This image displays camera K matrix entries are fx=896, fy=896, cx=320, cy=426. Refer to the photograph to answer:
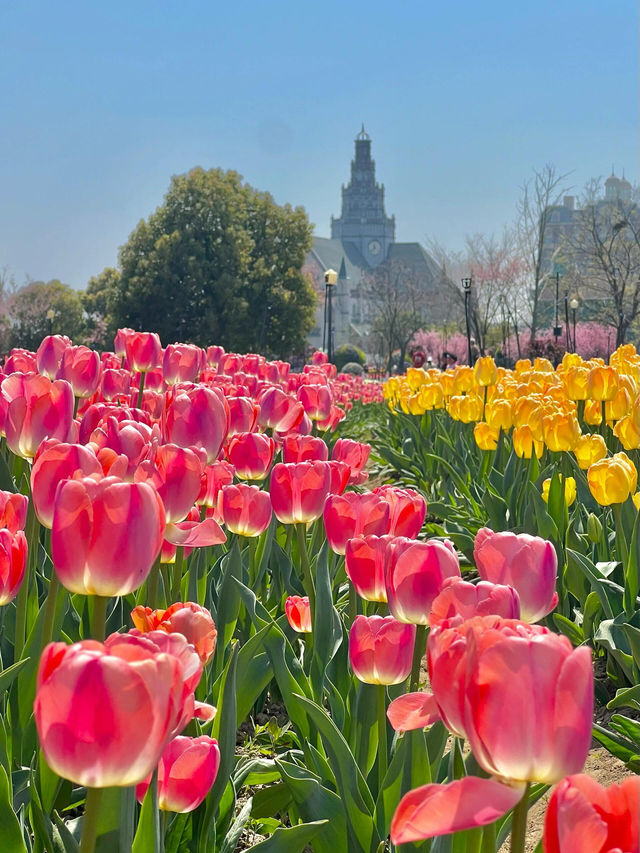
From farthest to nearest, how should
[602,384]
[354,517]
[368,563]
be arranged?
1. [602,384]
2. [354,517]
3. [368,563]

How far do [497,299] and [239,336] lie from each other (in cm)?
1796

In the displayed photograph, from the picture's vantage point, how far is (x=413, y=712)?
2.75 ft

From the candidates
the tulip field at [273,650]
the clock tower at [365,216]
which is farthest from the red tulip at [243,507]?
the clock tower at [365,216]

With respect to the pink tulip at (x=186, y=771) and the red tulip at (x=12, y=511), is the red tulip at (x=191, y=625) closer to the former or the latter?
the pink tulip at (x=186, y=771)

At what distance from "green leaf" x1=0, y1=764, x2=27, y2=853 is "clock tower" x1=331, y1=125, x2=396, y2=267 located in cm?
14137

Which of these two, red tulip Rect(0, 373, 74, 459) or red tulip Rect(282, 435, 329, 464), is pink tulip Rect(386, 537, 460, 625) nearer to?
red tulip Rect(0, 373, 74, 459)

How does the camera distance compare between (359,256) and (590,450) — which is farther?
(359,256)

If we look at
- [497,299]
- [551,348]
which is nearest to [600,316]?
[497,299]

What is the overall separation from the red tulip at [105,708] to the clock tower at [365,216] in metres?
142

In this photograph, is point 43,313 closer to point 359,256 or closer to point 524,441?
point 524,441

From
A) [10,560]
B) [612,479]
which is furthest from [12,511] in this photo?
[612,479]

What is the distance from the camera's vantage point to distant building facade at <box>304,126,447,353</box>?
88.3 meters

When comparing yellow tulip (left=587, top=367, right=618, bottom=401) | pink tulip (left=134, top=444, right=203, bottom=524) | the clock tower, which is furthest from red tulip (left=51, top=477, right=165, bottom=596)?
the clock tower

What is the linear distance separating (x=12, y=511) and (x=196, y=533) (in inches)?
13.7
